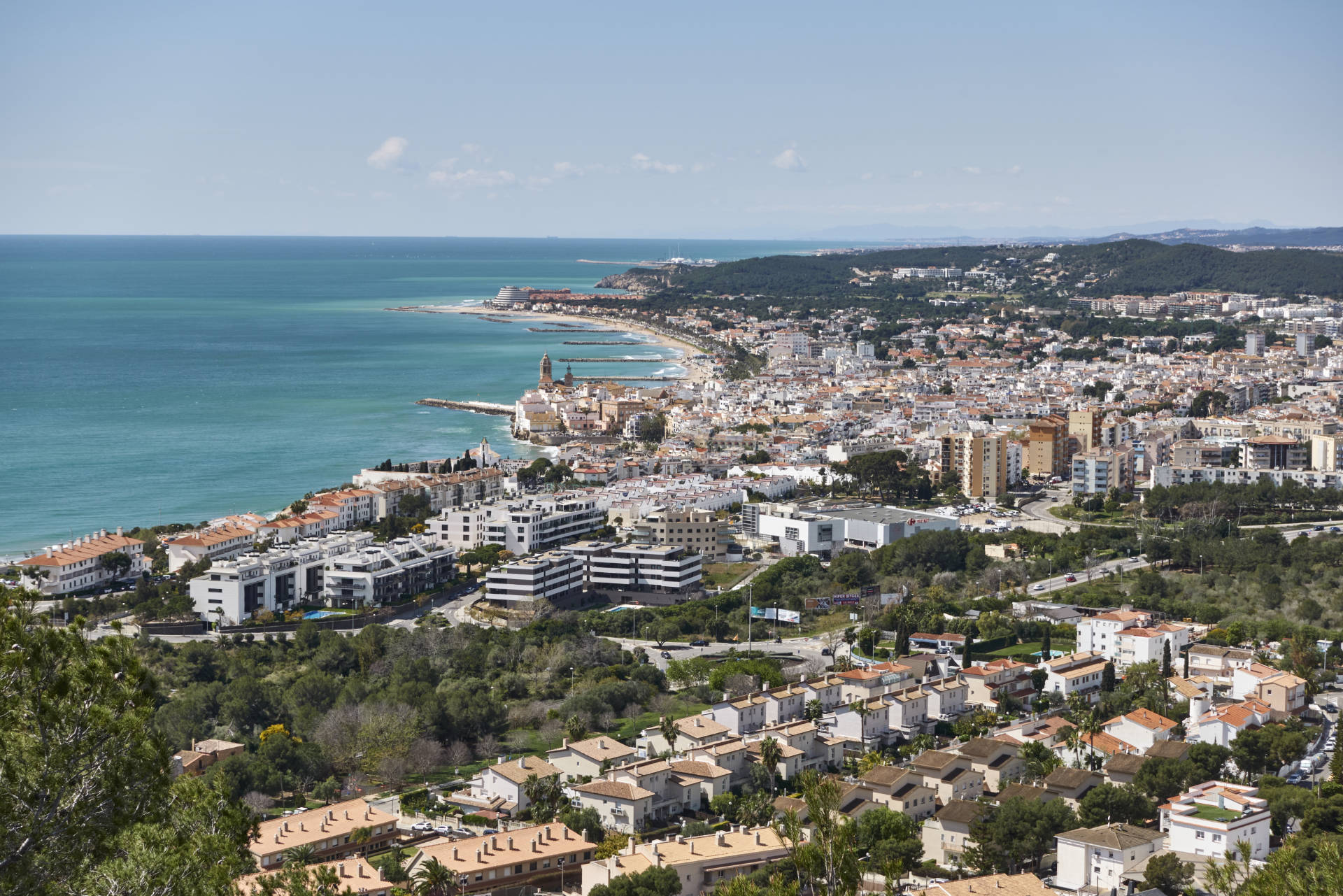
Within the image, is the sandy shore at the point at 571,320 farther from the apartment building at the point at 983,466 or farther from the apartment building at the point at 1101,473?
the apartment building at the point at 1101,473

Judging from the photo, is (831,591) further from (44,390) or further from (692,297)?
(692,297)

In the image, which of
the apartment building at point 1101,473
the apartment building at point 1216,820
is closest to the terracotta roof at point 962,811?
the apartment building at point 1216,820

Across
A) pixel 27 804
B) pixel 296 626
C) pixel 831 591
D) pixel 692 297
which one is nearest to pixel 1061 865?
pixel 27 804

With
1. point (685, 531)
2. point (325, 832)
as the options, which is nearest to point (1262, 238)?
point (685, 531)

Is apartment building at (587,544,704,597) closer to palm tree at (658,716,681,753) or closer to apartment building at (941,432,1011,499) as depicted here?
palm tree at (658,716,681,753)

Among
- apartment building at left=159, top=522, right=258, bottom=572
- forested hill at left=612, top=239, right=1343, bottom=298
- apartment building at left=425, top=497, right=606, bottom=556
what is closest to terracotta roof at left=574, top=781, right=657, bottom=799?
apartment building at left=425, top=497, right=606, bottom=556

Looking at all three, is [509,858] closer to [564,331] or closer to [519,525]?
[519,525]

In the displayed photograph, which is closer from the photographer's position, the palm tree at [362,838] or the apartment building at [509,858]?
the apartment building at [509,858]
